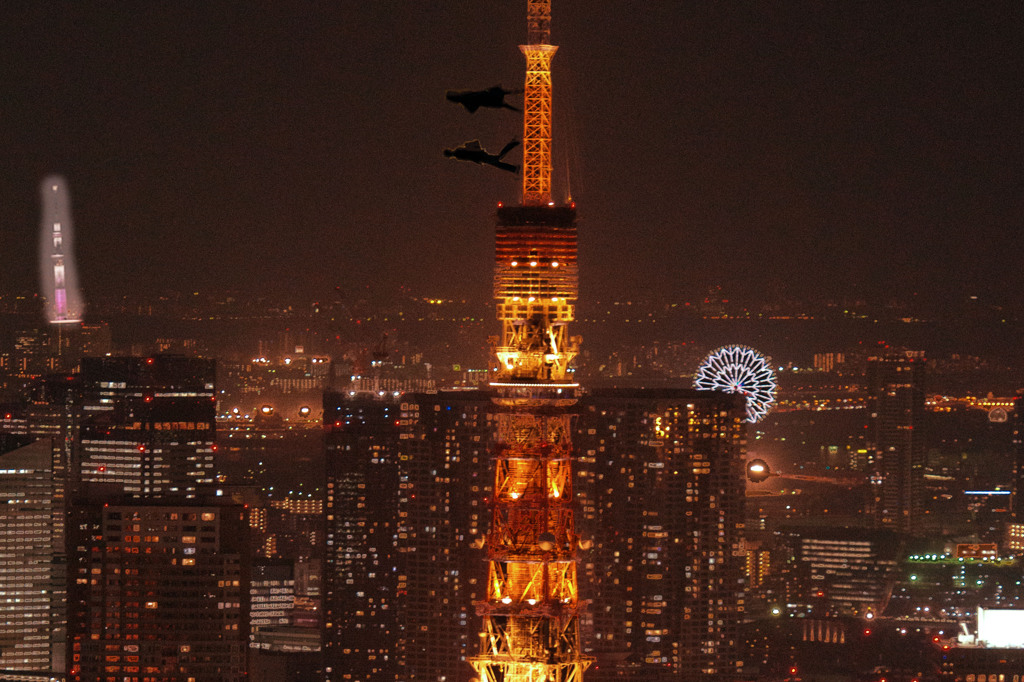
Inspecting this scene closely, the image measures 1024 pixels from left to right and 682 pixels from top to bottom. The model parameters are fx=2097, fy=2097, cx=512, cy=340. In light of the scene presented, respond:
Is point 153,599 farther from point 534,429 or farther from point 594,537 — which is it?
point 534,429

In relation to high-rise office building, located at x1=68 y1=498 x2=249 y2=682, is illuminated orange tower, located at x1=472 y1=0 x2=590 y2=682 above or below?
above

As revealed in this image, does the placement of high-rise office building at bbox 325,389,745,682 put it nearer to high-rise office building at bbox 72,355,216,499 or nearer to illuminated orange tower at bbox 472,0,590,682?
high-rise office building at bbox 72,355,216,499

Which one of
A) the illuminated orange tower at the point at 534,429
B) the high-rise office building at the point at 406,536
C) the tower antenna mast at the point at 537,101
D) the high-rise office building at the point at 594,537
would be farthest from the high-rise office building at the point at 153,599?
the tower antenna mast at the point at 537,101

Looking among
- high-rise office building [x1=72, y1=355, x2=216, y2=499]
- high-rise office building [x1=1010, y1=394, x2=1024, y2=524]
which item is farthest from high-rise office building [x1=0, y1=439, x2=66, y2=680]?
high-rise office building [x1=1010, y1=394, x2=1024, y2=524]

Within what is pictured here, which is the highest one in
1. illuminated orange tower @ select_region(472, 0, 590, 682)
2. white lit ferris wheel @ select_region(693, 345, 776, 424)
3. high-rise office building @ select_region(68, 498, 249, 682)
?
white lit ferris wheel @ select_region(693, 345, 776, 424)

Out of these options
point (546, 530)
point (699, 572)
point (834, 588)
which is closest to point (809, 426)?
point (834, 588)

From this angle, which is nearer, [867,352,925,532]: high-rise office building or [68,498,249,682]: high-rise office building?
[68,498,249,682]: high-rise office building

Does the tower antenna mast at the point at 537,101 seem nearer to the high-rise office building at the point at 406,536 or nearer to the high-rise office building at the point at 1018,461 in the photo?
the high-rise office building at the point at 406,536

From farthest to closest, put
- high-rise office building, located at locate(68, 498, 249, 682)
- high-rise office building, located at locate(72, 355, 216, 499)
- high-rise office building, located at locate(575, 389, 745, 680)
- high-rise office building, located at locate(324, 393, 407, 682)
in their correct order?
high-rise office building, located at locate(72, 355, 216, 499)
high-rise office building, located at locate(324, 393, 407, 682)
high-rise office building, located at locate(575, 389, 745, 680)
high-rise office building, located at locate(68, 498, 249, 682)
